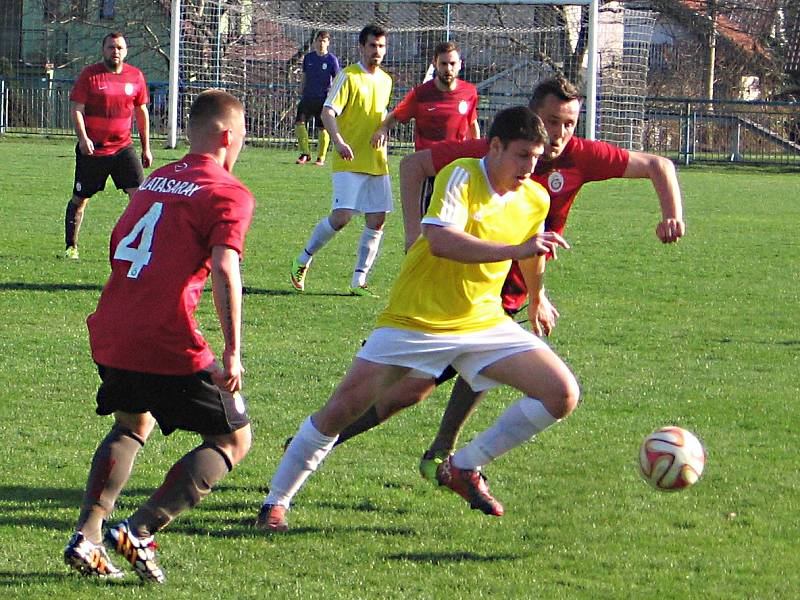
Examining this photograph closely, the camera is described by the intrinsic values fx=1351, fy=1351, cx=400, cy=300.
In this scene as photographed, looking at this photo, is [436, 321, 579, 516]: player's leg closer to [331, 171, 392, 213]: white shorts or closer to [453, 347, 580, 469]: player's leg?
[453, 347, 580, 469]: player's leg

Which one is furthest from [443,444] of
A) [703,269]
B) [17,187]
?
[17,187]

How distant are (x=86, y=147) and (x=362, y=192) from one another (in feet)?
8.06

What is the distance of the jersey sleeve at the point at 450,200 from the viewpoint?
15.3 ft

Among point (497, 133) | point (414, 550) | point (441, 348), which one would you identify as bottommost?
point (414, 550)

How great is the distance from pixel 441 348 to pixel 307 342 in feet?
13.3

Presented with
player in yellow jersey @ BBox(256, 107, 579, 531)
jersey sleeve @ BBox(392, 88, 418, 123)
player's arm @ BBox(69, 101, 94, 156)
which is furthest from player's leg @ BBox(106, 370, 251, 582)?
player's arm @ BBox(69, 101, 94, 156)

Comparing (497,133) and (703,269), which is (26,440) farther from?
(703,269)

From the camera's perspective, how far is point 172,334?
14.0ft

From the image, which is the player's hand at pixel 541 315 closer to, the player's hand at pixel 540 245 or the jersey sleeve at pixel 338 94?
the player's hand at pixel 540 245

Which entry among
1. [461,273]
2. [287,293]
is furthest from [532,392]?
[287,293]

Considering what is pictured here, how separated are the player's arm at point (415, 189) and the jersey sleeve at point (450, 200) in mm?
728

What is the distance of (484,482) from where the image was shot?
17.1ft

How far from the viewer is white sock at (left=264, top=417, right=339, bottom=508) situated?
16.4 feet

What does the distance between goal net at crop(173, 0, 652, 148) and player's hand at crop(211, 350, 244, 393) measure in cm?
2026
